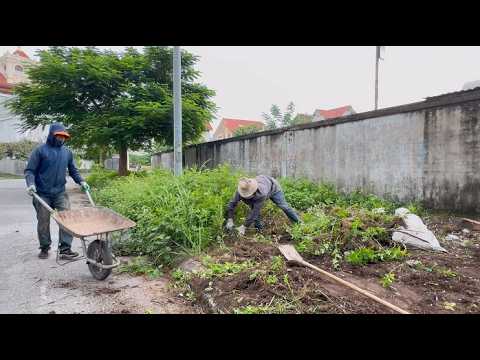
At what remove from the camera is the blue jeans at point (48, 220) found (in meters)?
4.53

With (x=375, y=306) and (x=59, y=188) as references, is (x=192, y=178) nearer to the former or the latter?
(x=59, y=188)

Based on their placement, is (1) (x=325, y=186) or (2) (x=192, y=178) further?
(1) (x=325, y=186)

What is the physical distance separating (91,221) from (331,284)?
9.97ft

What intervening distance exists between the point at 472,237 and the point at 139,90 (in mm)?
10930

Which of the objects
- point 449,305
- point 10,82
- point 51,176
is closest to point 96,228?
point 51,176

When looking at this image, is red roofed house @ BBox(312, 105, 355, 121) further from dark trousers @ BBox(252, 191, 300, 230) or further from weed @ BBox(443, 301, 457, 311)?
weed @ BBox(443, 301, 457, 311)

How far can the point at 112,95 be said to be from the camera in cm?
1241

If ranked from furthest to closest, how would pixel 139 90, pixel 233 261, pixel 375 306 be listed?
pixel 139 90 → pixel 233 261 → pixel 375 306

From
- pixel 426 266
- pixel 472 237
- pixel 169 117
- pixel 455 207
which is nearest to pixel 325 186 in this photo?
pixel 455 207

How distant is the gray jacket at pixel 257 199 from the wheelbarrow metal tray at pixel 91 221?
180 cm

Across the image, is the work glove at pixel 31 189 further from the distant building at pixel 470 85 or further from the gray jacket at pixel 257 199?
the distant building at pixel 470 85

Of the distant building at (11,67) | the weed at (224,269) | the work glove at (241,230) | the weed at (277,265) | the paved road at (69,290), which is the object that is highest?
the distant building at (11,67)

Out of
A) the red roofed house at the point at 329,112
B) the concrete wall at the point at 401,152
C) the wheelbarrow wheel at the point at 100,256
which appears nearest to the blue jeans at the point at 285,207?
the concrete wall at the point at 401,152

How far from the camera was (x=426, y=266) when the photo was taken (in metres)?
3.65
